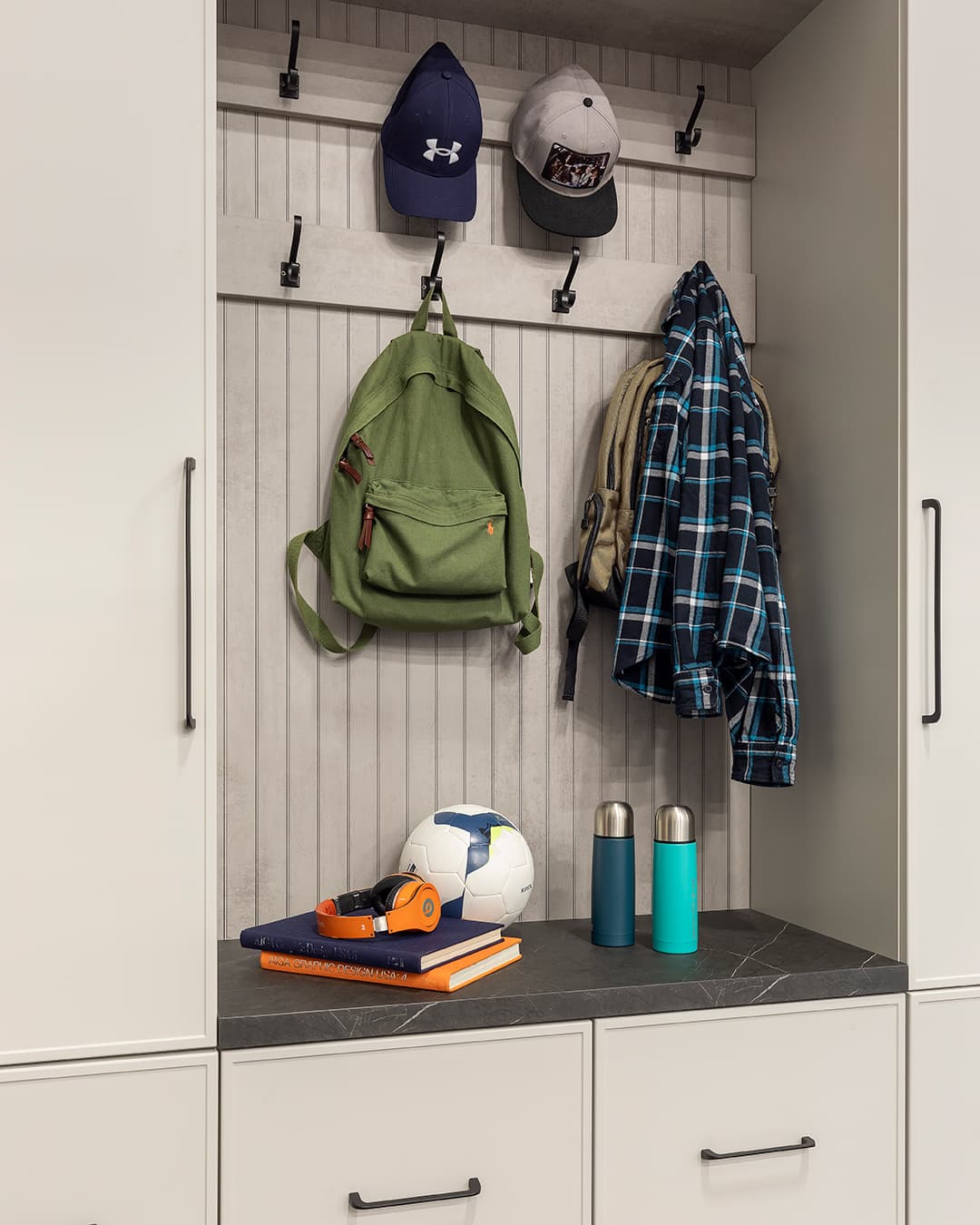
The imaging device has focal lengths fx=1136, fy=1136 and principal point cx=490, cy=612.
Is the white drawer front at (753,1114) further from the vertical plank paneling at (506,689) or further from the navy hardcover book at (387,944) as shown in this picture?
the vertical plank paneling at (506,689)

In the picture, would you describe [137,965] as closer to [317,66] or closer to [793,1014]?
[793,1014]

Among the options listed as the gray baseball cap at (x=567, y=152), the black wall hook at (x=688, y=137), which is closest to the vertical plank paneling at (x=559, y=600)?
the gray baseball cap at (x=567, y=152)

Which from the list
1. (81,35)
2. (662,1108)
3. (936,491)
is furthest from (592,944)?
(81,35)

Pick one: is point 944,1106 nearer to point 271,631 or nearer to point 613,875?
point 613,875

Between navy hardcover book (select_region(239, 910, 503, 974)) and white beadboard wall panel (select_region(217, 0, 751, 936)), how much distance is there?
0.27 meters

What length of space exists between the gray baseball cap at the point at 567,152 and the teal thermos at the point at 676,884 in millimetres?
1084

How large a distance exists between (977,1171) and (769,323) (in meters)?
1.54

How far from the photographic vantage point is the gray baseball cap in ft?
6.61

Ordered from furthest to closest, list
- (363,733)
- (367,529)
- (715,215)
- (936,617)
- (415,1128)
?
(715,215), (363,733), (367,529), (936,617), (415,1128)

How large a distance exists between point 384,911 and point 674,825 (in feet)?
1.63

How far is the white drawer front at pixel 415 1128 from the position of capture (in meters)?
1.52

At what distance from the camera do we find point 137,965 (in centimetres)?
149

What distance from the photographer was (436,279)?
2066 mm

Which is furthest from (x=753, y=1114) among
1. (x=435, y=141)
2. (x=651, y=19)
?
(x=651, y=19)
